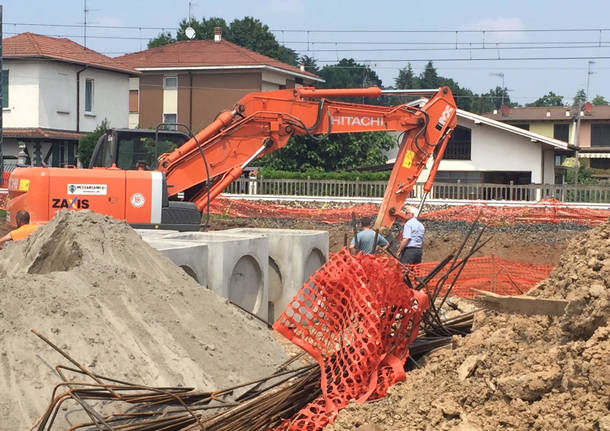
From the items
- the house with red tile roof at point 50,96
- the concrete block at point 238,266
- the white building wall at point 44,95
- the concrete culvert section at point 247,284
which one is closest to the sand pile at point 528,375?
the concrete block at point 238,266

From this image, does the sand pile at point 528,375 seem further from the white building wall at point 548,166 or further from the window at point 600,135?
the window at point 600,135

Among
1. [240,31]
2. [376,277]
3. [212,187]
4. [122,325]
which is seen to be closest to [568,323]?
[376,277]

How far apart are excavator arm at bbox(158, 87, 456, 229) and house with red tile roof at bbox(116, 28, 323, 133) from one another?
29562 millimetres

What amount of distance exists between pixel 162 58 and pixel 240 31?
31.2 metres

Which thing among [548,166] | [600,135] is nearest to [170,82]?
[548,166]

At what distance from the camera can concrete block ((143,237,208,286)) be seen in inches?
404

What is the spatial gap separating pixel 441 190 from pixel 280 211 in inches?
321

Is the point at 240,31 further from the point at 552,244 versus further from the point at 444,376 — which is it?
the point at 444,376

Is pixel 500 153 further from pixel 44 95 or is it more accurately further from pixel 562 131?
pixel 562 131

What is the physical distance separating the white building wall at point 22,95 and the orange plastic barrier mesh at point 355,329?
3563 centimetres

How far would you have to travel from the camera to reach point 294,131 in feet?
54.6

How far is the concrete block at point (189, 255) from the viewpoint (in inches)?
404

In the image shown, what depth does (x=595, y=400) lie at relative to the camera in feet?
16.1

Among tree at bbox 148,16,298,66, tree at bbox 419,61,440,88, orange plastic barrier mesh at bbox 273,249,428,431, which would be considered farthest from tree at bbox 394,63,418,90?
orange plastic barrier mesh at bbox 273,249,428,431
